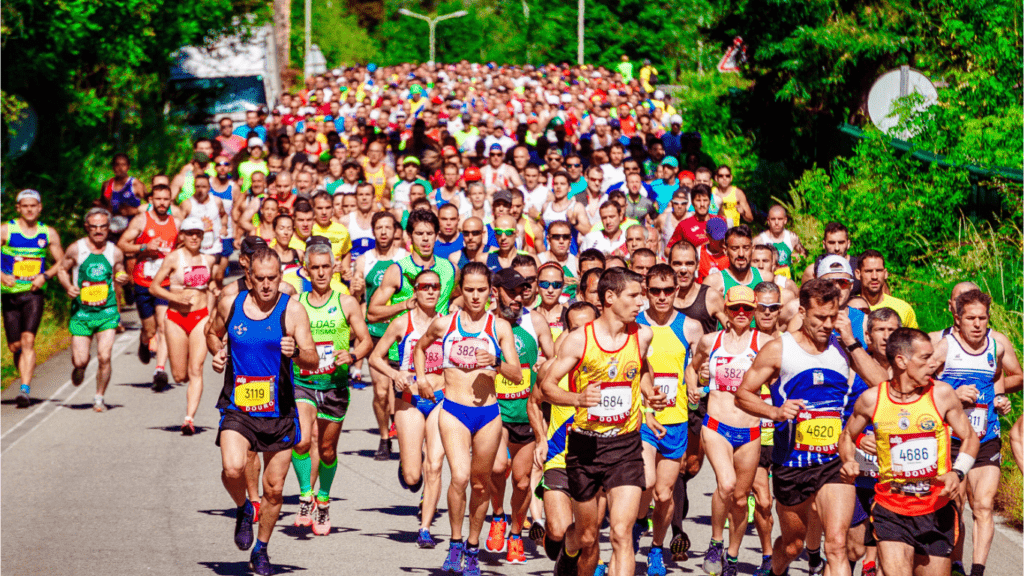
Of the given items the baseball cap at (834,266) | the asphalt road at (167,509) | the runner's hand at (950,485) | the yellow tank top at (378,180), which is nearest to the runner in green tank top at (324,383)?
the asphalt road at (167,509)

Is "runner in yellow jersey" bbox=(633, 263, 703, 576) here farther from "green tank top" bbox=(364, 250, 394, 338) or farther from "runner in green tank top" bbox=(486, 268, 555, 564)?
"green tank top" bbox=(364, 250, 394, 338)

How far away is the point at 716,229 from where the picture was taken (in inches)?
488

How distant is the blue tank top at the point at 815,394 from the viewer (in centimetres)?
789

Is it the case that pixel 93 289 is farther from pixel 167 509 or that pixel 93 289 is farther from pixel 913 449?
pixel 913 449

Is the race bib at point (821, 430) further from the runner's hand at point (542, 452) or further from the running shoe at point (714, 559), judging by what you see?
the runner's hand at point (542, 452)

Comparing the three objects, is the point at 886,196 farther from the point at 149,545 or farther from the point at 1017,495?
the point at 149,545

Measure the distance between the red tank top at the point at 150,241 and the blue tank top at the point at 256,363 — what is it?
21.1ft

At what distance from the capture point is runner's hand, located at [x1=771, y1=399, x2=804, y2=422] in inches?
305

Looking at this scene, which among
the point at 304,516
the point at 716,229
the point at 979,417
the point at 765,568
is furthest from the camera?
the point at 716,229

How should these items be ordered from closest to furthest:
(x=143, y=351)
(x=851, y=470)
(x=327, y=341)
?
1. (x=851, y=470)
2. (x=327, y=341)
3. (x=143, y=351)

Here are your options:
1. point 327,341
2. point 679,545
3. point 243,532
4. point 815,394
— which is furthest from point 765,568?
point 327,341

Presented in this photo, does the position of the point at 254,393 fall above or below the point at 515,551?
above

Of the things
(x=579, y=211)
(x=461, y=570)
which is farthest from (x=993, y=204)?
(x=461, y=570)

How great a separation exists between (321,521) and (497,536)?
129 cm
